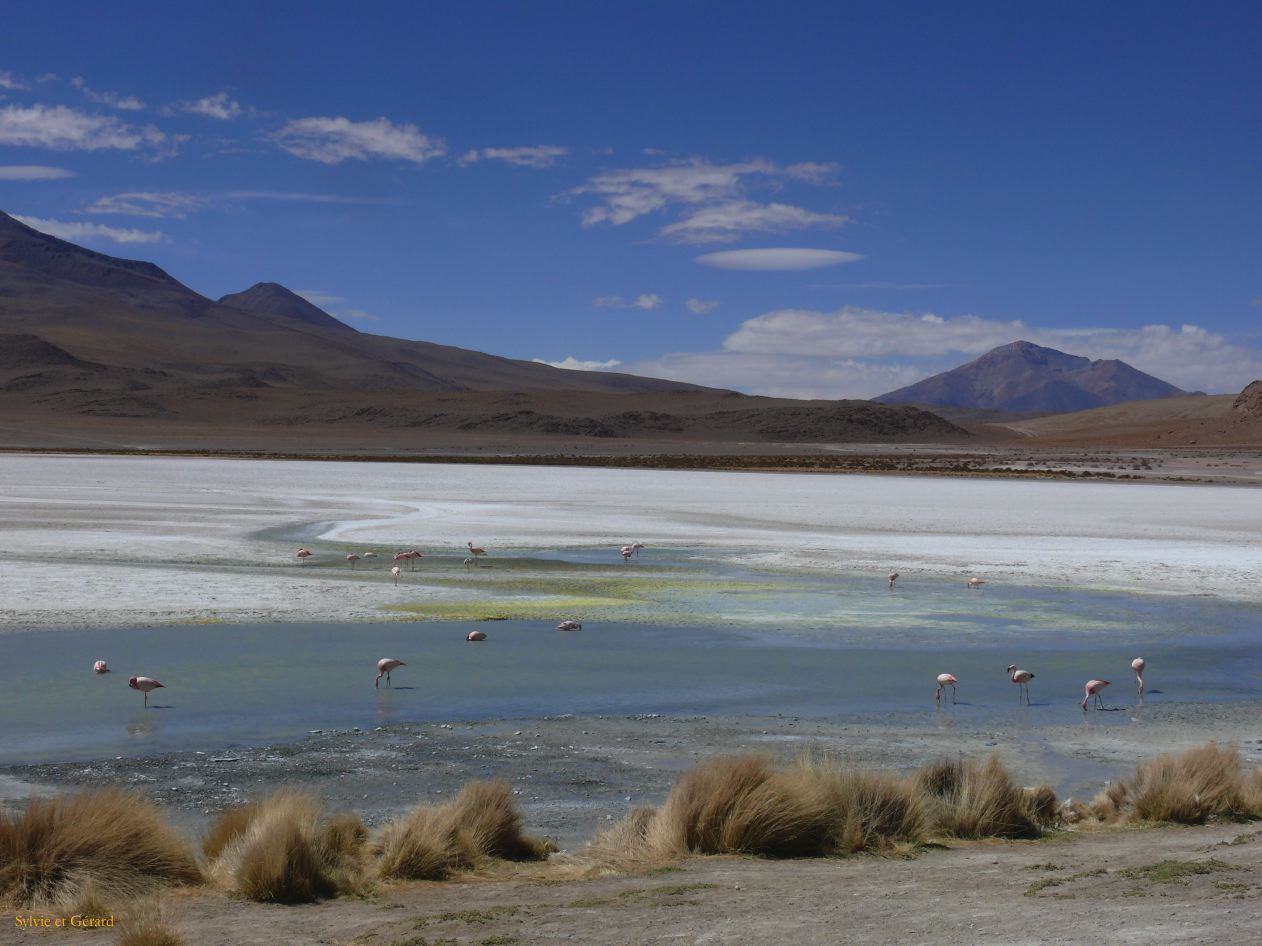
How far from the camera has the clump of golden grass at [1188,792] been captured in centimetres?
688

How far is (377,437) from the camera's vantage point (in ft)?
304

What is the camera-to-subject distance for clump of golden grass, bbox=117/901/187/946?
4.53 metres

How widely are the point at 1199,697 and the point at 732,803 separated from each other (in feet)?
18.0

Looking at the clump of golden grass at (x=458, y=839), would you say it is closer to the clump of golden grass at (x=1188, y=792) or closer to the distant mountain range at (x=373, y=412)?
the clump of golden grass at (x=1188, y=792)

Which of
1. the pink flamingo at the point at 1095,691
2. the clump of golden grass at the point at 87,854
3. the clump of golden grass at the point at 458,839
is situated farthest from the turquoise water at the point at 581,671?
the clump of golden grass at the point at 458,839

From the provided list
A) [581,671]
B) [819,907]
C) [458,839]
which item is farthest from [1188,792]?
[581,671]

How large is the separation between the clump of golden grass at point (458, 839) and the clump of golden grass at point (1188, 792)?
308cm

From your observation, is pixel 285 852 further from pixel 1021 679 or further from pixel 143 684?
pixel 1021 679

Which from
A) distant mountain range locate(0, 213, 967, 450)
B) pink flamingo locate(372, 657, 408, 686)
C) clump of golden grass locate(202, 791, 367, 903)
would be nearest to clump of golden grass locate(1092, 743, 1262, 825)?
clump of golden grass locate(202, 791, 367, 903)

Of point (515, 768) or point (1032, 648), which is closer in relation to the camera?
point (515, 768)

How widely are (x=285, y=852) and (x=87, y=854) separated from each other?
817 millimetres

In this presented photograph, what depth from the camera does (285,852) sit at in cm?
548

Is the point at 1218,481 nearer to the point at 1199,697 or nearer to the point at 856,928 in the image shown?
the point at 1199,697

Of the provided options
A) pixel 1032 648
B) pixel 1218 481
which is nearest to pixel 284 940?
pixel 1032 648
